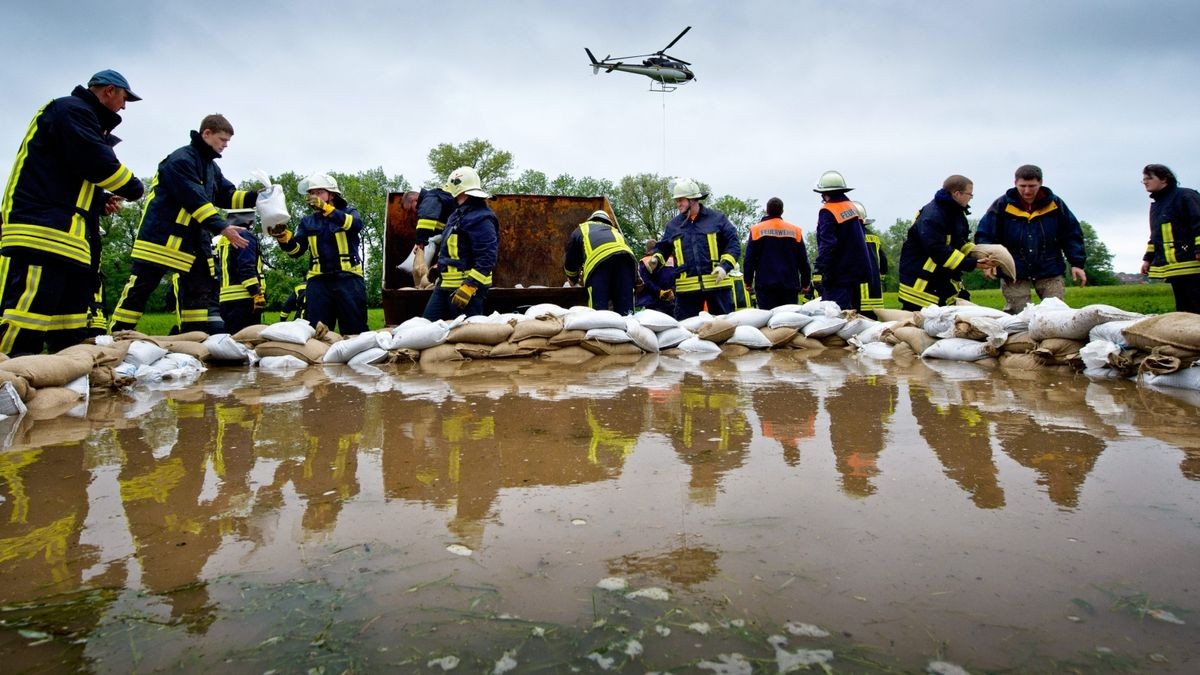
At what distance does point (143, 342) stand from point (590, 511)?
3.78m

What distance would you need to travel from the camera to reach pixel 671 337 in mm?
5445

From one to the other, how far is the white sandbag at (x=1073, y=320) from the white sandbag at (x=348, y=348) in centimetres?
396

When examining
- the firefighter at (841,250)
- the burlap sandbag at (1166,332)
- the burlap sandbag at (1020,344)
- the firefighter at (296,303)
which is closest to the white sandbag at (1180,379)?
the burlap sandbag at (1166,332)

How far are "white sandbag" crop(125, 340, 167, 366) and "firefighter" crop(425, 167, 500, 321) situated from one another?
2006 mm

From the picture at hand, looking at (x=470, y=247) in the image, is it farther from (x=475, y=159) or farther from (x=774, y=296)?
(x=475, y=159)

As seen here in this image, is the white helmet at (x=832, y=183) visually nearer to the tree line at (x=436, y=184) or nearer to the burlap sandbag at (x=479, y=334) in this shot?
the burlap sandbag at (x=479, y=334)

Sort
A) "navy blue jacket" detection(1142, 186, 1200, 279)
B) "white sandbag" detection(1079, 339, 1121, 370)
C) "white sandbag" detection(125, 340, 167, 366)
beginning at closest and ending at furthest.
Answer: "white sandbag" detection(1079, 339, 1121, 370)
"white sandbag" detection(125, 340, 167, 366)
"navy blue jacket" detection(1142, 186, 1200, 279)

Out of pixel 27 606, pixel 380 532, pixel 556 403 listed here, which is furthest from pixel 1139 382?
pixel 27 606

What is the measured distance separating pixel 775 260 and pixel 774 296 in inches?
13.2

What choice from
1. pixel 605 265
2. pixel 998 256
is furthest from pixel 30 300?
pixel 998 256

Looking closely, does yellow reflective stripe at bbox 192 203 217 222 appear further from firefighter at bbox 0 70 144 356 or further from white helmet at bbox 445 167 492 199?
white helmet at bbox 445 167 492 199

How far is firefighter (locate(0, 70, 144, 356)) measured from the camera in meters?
3.89

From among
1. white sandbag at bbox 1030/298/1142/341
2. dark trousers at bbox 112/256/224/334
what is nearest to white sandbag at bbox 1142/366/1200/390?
white sandbag at bbox 1030/298/1142/341

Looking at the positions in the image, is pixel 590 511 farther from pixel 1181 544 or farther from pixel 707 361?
pixel 707 361
